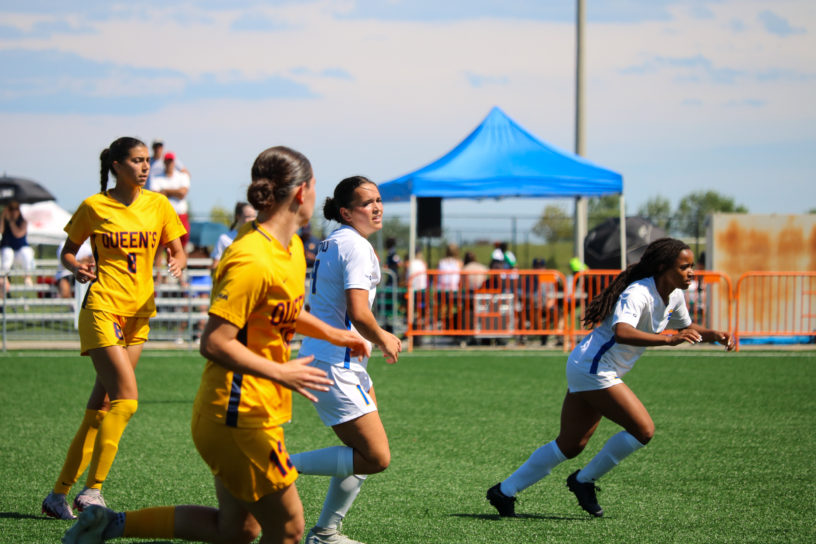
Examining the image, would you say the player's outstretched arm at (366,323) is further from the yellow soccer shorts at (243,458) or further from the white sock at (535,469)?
the white sock at (535,469)

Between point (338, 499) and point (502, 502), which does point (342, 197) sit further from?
point (502, 502)

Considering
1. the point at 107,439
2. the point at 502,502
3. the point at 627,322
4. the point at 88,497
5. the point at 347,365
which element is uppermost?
the point at 627,322

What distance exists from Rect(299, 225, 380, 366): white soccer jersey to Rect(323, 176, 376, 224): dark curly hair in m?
0.15

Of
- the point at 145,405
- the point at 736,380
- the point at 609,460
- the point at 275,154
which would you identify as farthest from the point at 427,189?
the point at 275,154

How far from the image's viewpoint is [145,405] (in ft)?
31.2

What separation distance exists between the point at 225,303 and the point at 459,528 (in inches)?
103

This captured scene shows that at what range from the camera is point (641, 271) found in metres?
5.64

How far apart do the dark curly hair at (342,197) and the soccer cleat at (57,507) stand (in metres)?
2.24

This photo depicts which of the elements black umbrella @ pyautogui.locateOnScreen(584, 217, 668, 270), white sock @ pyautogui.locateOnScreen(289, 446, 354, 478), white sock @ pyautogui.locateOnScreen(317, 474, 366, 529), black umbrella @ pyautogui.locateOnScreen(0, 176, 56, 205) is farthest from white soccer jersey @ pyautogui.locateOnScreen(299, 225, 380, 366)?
black umbrella @ pyautogui.locateOnScreen(0, 176, 56, 205)

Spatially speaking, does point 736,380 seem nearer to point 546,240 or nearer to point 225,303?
point 225,303

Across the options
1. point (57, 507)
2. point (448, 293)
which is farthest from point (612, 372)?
point (448, 293)

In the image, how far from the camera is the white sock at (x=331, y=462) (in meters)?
4.38

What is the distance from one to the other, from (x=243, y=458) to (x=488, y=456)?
4.19 meters

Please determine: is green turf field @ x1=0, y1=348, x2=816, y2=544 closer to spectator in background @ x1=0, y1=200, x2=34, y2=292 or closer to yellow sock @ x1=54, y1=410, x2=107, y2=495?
yellow sock @ x1=54, y1=410, x2=107, y2=495
